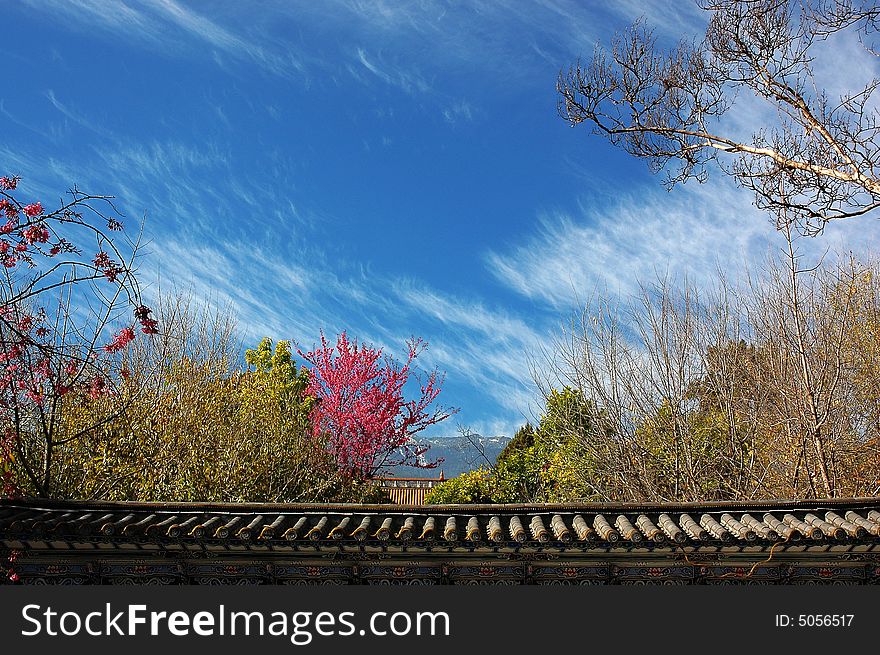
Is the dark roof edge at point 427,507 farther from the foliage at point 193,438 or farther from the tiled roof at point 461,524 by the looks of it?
the foliage at point 193,438

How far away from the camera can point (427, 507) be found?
4.09 m

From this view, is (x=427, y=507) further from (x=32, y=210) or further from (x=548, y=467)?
(x=548, y=467)

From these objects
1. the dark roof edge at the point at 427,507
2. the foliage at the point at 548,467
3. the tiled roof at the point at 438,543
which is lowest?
the tiled roof at the point at 438,543

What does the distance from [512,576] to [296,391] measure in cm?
1110

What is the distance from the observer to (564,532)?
11.8 ft

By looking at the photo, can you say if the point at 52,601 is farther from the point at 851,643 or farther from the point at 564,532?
the point at 851,643

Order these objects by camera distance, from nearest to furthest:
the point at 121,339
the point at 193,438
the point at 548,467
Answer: the point at 121,339 → the point at 193,438 → the point at 548,467

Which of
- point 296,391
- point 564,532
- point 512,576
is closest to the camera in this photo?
point 564,532

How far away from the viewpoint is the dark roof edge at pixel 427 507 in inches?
158

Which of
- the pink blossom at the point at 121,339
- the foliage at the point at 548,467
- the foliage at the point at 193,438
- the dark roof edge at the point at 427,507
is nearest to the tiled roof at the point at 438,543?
the dark roof edge at the point at 427,507

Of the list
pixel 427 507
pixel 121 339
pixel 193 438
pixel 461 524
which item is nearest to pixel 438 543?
pixel 461 524

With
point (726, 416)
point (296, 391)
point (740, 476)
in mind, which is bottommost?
point (740, 476)

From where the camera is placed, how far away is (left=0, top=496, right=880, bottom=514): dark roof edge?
4004 mm

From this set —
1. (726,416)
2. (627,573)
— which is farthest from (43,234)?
(726,416)
